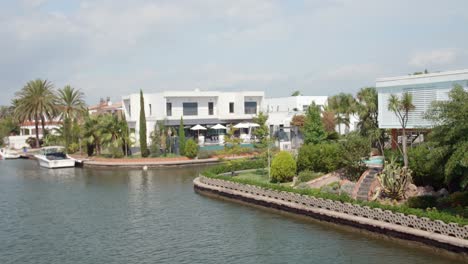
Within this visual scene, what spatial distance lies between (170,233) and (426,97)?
1501cm

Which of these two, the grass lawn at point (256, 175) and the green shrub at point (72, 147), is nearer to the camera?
the grass lawn at point (256, 175)

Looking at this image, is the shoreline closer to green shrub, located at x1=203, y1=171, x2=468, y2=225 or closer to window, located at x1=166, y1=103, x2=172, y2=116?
window, located at x1=166, y1=103, x2=172, y2=116

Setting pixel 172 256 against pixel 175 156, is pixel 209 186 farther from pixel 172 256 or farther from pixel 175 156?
pixel 175 156

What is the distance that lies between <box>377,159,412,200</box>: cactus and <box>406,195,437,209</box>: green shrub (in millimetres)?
1232

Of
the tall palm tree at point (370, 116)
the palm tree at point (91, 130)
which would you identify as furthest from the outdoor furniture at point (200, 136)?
the tall palm tree at point (370, 116)

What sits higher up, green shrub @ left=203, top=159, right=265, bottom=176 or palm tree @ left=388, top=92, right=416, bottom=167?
palm tree @ left=388, top=92, right=416, bottom=167

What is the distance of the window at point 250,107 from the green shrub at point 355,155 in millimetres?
39048

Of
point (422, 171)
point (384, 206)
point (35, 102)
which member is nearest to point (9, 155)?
point (35, 102)

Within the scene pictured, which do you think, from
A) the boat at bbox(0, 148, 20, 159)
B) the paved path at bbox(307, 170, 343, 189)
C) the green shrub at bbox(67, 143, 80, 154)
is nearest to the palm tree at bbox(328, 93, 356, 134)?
the paved path at bbox(307, 170, 343, 189)

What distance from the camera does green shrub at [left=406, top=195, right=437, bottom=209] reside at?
73.8ft

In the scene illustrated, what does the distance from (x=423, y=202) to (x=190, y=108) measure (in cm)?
4510

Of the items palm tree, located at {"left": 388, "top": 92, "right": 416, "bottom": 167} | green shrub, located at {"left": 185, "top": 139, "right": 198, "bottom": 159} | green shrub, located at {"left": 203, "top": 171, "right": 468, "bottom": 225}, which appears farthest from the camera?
green shrub, located at {"left": 185, "top": 139, "right": 198, "bottom": 159}

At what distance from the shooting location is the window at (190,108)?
2557 inches

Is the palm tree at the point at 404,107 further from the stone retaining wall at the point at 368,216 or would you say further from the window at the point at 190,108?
the window at the point at 190,108
